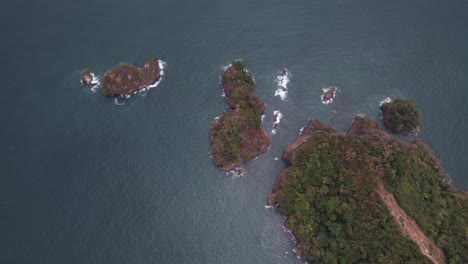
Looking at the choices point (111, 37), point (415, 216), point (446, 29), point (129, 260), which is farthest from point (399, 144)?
point (111, 37)

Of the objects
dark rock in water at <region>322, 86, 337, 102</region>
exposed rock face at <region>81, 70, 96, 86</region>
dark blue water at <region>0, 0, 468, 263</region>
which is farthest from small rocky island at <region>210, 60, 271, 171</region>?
exposed rock face at <region>81, 70, 96, 86</region>

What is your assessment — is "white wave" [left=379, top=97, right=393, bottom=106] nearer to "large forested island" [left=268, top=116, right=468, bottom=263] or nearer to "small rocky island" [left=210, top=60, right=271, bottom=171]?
"large forested island" [left=268, top=116, right=468, bottom=263]

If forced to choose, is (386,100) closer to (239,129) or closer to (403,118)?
(403,118)

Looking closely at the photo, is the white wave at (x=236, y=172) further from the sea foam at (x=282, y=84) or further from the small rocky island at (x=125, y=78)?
the small rocky island at (x=125, y=78)

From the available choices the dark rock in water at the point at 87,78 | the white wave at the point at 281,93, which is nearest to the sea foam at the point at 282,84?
the white wave at the point at 281,93

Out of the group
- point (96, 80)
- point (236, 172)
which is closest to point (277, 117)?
point (236, 172)

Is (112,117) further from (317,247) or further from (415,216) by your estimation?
(415,216)

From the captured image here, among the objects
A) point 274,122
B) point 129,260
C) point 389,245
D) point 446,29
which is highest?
point 446,29
